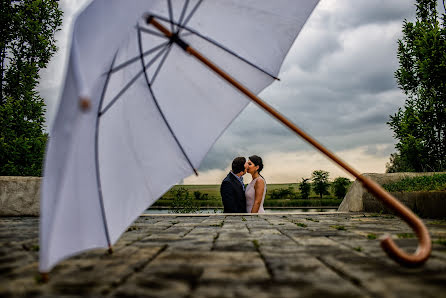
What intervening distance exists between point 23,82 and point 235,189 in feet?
34.4

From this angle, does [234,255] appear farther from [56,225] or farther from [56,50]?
[56,50]

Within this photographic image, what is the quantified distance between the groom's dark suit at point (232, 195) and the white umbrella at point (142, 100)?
3024 mm

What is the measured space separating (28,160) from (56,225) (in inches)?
447

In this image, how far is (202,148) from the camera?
2947 mm

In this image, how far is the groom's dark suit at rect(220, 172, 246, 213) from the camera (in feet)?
19.5

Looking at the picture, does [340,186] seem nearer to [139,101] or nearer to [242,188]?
[242,188]

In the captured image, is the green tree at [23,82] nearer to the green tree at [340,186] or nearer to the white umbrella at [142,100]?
the white umbrella at [142,100]

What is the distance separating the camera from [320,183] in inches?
2231

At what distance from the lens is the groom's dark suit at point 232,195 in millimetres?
5941

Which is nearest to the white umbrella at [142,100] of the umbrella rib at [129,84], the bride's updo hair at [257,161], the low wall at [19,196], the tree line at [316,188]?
the umbrella rib at [129,84]

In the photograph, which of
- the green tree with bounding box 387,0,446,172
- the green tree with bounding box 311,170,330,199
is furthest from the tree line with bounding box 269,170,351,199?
the green tree with bounding box 387,0,446,172

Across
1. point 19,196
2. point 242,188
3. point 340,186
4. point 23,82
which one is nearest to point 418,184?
point 242,188

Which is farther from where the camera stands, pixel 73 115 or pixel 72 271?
pixel 72 271

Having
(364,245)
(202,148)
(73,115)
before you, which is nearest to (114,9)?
(73,115)
